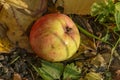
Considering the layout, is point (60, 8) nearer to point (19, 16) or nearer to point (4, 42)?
point (19, 16)

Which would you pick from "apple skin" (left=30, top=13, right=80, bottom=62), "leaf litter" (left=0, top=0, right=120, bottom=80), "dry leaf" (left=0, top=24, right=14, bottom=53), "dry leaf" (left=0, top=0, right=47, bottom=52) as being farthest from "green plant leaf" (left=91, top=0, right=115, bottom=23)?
"dry leaf" (left=0, top=24, right=14, bottom=53)

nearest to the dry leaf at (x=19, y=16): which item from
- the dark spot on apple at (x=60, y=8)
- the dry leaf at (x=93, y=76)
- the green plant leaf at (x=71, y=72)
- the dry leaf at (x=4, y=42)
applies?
the dry leaf at (x=4, y=42)

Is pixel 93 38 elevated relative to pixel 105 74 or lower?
elevated

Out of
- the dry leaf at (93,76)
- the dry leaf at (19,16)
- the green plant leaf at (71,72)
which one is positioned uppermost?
the dry leaf at (19,16)

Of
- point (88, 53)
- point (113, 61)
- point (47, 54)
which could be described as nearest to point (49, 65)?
point (47, 54)

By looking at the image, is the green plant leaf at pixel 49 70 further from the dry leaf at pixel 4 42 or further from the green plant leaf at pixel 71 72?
the dry leaf at pixel 4 42

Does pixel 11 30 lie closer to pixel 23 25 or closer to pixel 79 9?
pixel 23 25

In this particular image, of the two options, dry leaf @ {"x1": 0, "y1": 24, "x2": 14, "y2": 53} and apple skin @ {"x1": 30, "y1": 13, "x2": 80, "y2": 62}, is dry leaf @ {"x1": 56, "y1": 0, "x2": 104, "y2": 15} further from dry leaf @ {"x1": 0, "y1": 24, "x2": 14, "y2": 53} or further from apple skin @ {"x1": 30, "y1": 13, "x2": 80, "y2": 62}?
dry leaf @ {"x1": 0, "y1": 24, "x2": 14, "y2": 53}
